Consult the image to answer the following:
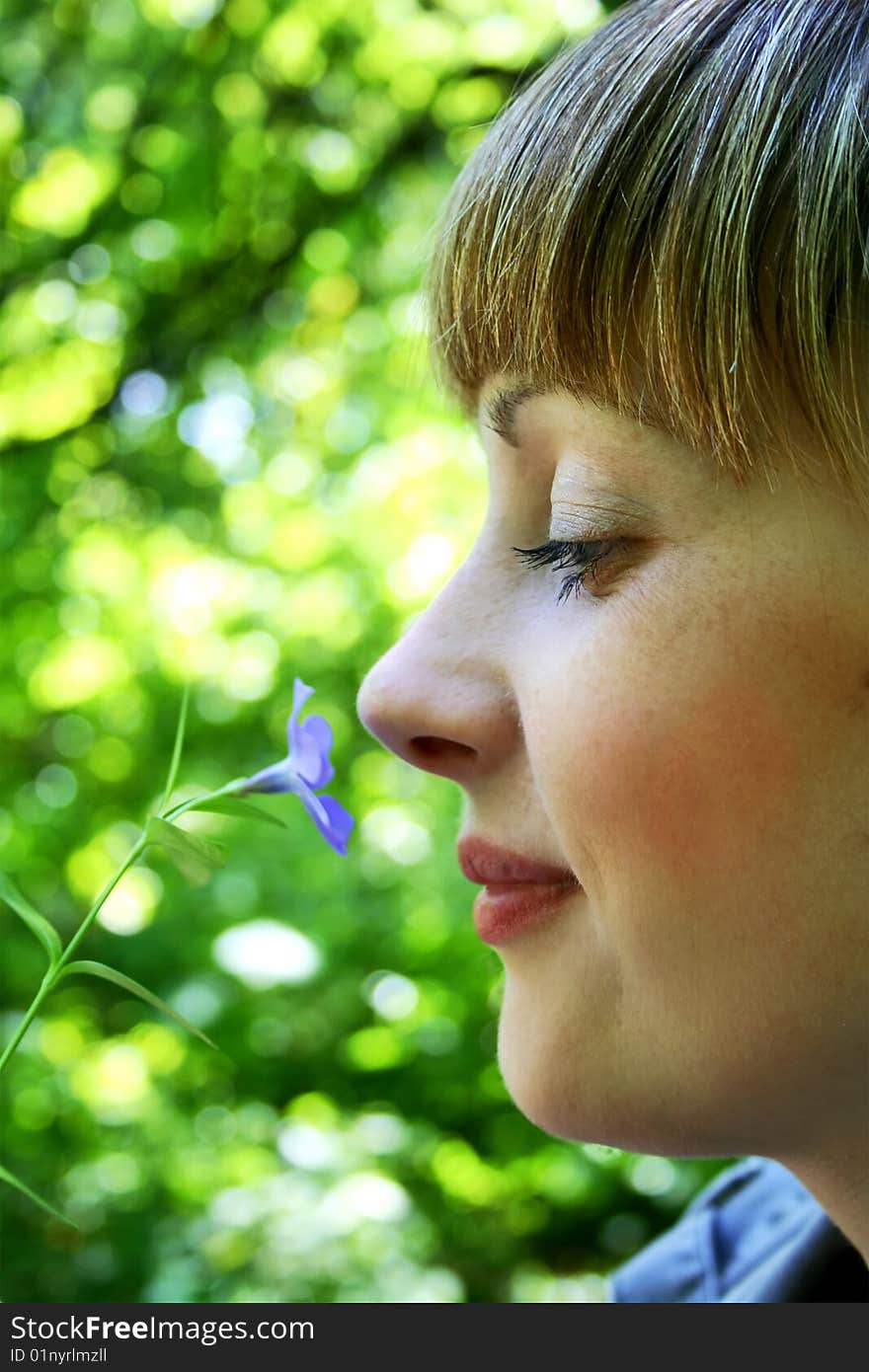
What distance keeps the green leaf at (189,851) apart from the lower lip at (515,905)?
0.19 m

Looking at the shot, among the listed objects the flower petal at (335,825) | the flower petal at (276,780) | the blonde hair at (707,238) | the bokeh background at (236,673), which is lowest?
the bokeh background at (236,673)

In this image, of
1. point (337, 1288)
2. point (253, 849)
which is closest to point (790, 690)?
point (337, 1288)

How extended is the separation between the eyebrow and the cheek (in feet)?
0.56

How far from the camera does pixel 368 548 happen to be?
7.25 feet

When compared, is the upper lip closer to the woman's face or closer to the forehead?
the woman's face

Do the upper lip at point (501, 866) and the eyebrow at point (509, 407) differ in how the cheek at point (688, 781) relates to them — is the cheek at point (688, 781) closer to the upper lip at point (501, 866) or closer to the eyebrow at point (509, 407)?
the upper lip at point (501, 866)

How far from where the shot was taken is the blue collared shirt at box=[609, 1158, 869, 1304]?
914mm

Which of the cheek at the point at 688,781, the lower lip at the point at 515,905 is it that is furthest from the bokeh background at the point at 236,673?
the cheek at the point at 688,781

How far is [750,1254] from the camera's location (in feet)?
3.54

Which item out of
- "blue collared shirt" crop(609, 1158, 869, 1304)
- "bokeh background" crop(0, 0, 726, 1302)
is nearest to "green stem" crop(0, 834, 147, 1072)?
"blue collared shirt" crop(609, 1158, 869, 1304)

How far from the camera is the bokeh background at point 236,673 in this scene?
1.62m

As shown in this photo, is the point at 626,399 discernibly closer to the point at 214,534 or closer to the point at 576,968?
the point at 576,968

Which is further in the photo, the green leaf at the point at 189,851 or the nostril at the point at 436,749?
the nostril at the point at 436,749

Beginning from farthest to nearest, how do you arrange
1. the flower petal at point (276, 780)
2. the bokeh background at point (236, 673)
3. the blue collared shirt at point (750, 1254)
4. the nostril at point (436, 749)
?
the bokeh background at point (236, 673) < the blue collared shirt at point (750, 1254) < the nostril at point (436, 749) < the flower petal at point (276, 780)
